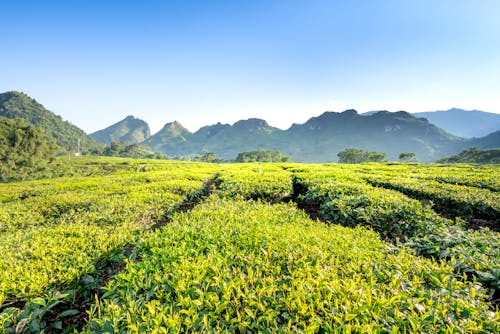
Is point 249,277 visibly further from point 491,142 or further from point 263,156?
point 491,142

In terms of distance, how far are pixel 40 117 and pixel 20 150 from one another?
443 ft

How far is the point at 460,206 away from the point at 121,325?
341 inches

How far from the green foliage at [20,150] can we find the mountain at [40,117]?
85288mm

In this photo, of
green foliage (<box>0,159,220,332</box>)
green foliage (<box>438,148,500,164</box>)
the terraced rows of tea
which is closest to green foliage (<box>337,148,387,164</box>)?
green foliage (<box>438,148,500,164</box>)

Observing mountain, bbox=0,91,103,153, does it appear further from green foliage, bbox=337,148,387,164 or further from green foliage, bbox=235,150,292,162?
green foliage, bbox=337,148,387,164

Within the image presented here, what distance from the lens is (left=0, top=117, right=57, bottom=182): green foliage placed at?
44562mm

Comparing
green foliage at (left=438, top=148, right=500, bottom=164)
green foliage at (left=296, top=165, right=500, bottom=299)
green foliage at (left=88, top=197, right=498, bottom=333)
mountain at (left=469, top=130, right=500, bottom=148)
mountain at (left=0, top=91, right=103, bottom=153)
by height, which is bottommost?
green foliage at (left=438, top=148, right=500, bottom=164)

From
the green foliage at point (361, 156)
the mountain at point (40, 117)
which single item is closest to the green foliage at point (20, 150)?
the mountain at point (40, 117)

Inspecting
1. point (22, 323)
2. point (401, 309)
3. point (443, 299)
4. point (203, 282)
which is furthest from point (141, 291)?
point (443, 299)

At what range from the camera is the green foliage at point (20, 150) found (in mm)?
44562

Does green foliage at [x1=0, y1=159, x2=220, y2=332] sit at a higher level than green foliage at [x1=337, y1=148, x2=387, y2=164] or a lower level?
higher

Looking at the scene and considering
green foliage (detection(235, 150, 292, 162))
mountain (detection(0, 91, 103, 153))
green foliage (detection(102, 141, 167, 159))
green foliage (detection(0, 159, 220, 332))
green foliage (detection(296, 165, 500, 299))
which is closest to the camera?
green foliage (detection(0, 159, 220, 332))

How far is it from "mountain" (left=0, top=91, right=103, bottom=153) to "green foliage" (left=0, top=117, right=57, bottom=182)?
8529 centimetres

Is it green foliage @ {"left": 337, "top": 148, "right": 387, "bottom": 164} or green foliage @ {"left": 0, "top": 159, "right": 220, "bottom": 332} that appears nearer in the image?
green foliage @ {"left": 0, "top": 159, "right": 220, "bottom": 332}
